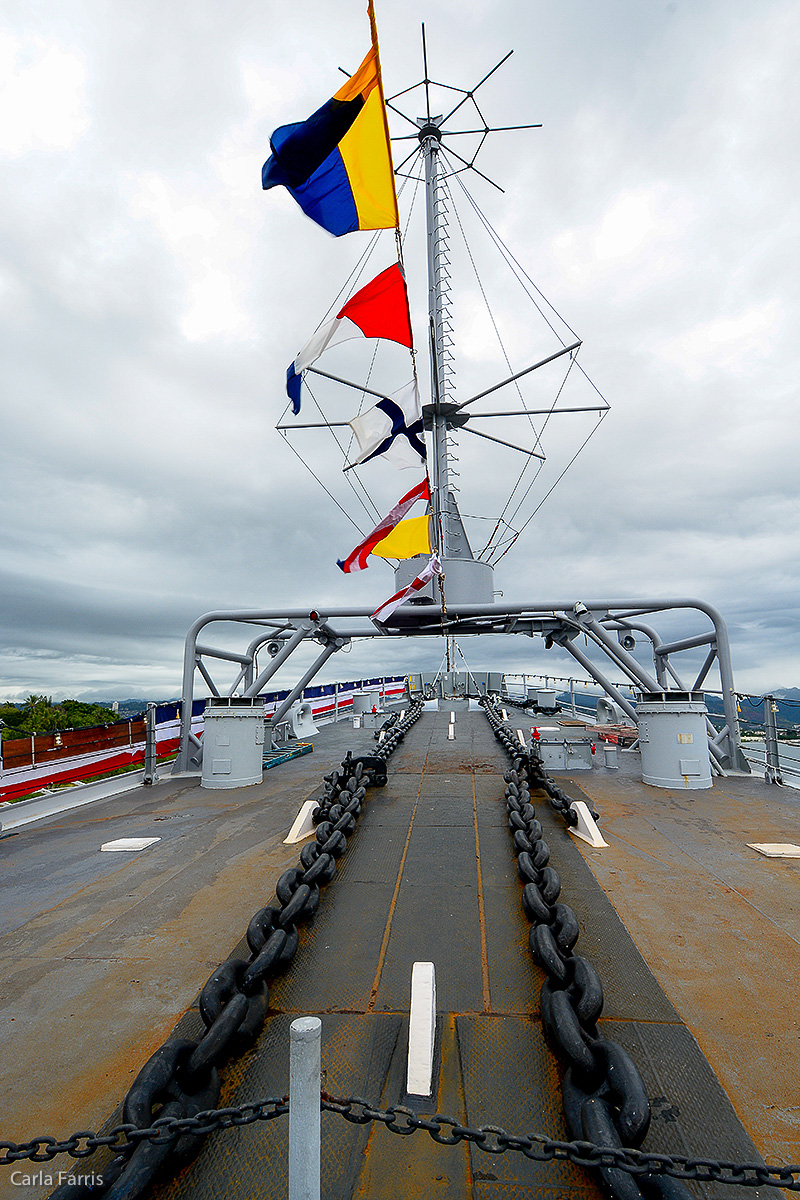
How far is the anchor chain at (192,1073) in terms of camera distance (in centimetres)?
134

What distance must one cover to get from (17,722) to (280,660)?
3147 centimetres

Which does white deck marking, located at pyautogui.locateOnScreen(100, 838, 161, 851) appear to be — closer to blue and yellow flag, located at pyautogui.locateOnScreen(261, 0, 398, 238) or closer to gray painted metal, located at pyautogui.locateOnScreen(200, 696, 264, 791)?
gray painted metal, located at pyautogui.locateOnScreen(200, 696, 264, 791)

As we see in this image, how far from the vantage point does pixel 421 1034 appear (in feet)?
6.15

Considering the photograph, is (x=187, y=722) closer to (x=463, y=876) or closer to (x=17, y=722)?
(x=463, y=876)

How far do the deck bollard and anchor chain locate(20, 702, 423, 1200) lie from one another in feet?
0.76

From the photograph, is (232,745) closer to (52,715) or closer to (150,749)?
(150,749)

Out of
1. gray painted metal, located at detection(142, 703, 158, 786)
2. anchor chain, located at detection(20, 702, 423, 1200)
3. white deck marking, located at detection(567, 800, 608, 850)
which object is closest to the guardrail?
gray painted metal, located at detection(142, 703, 158, 786)

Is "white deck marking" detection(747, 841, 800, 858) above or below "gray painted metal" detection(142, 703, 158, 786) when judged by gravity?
below

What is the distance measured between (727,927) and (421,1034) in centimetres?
196

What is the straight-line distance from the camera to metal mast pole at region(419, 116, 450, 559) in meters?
10.5

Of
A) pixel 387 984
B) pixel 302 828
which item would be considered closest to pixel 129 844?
pixel 302 828

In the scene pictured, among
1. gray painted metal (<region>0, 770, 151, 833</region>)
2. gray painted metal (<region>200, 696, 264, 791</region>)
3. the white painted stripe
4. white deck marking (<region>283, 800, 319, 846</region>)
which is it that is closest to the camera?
the white painted stripe

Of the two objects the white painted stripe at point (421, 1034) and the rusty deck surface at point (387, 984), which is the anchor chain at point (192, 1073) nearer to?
the rusty deck surface at point (387, 984)

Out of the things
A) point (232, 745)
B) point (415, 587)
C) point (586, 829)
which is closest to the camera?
point (586, 829)
